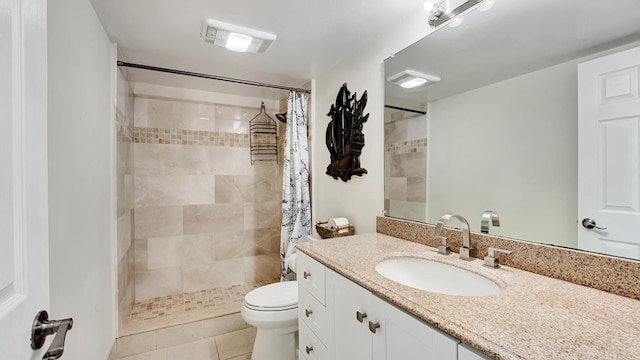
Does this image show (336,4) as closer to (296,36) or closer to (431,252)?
(296,36)

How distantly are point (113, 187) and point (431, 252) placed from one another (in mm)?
2013

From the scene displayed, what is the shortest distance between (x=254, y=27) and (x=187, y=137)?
61.8 inches

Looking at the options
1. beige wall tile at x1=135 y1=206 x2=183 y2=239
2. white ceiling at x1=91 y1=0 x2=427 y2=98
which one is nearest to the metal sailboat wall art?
Answer: white ceiling at x1=91 y1=0 x2=427 y2=98

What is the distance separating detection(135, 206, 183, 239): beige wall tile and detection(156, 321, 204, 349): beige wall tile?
3.19 feet

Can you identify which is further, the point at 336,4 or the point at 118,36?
the point at 118,36

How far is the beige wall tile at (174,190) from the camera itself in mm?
2684

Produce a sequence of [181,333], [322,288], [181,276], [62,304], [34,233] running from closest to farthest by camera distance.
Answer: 1. [34,233]
2. [62,304]
3. [322,288]
4. [181,333]
5. [181,276]

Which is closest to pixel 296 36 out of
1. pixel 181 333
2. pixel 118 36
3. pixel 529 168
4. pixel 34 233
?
pixel 118 36

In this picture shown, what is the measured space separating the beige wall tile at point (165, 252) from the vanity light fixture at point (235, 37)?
6.45 ft

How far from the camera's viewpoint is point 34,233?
1.89 ft

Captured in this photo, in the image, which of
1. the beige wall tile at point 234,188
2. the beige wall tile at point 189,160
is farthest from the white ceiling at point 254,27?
the beige wall tile at point 234,188

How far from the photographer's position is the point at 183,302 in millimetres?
2607

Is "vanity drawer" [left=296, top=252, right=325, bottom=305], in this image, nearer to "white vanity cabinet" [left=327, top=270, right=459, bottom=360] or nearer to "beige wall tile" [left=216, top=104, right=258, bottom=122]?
"white vanity cabinet" [left=327, top=270, right=459, bottom=360]

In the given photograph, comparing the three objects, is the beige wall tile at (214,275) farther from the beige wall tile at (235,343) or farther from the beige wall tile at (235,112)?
the beige wall tile at (235,112)
